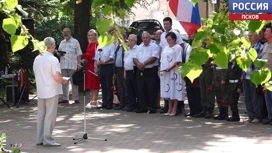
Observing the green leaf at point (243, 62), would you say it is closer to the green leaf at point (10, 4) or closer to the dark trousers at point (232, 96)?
the green leaf at point (10, 4)

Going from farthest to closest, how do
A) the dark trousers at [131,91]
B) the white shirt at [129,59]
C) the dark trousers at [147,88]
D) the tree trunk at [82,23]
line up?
the tree trunk at [82,23] → the dark trousers at [131,91] → the white shirt at [129,59] → the dark trousers at [147,88]

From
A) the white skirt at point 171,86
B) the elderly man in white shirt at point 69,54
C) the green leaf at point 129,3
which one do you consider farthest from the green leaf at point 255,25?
the elderly man in white shirt at point 69,54

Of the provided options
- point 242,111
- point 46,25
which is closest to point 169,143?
point 242,111

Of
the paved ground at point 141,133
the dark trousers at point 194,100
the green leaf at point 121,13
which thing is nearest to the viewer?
the green leaf at point 121,13

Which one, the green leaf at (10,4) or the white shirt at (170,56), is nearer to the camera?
the green leaf at (10,4)

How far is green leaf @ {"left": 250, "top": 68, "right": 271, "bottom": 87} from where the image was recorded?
3316mm

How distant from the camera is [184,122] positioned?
13.1 metres

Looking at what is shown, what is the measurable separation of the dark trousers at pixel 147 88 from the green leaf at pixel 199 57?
439 inches

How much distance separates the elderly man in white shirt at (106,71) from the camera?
1512 cm

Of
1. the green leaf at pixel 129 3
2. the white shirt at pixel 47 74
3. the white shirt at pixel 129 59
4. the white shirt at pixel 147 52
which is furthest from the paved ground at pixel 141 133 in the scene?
the green leaf at pixel 129 3

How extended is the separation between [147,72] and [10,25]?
11199mm

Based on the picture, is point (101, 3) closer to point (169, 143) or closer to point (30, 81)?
point (169, 143)

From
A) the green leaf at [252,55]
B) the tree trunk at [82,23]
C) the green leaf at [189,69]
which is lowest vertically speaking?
the green leaf at [189,69]

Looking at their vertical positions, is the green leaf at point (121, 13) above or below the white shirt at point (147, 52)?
below
